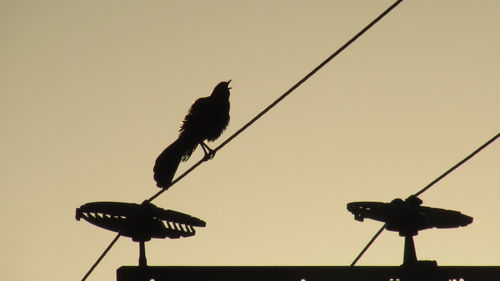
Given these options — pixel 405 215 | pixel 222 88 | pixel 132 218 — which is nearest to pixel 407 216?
pixel 405 215

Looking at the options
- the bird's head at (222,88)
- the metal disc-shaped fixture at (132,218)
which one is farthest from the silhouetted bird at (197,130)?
the metal disc-shaped fixture at (132,218)

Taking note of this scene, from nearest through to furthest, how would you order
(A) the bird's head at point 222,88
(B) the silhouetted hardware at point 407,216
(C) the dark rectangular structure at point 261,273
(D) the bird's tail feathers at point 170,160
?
1. (C) the dark rectangular structure at point 261,273
2. (B) the silhouetted hardware at point 407,216
3. (D) the bird's tail feathers at point 170,160
4. (A) the bird's head at point 222,88

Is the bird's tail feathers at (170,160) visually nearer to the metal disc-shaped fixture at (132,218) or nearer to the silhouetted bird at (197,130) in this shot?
the silhouetted bird at (197,130)

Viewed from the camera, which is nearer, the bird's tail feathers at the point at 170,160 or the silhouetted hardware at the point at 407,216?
the silhouetted hardware at the point at 407,216

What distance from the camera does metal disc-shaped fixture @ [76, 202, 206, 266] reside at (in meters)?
4.64

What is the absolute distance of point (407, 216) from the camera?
4922 millimetres

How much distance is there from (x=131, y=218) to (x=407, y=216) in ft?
5.74

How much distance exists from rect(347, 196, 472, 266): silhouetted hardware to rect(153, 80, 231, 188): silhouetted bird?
10.1 ft

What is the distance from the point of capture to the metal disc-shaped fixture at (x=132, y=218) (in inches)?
183

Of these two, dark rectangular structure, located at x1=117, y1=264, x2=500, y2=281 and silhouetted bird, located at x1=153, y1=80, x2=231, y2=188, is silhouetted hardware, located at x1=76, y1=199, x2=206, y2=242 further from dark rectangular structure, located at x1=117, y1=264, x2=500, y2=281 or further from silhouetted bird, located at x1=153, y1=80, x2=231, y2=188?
silhouetted bird, located at x1=153, y1=80, x2=231, y2=188

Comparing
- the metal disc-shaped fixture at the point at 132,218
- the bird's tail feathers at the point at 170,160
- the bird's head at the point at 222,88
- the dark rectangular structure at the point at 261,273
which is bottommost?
the dark rectangular structure at the point at 261,273

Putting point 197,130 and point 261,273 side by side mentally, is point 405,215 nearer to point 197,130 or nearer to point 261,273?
point 261,273

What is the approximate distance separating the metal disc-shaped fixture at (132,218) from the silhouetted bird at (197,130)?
108 inches

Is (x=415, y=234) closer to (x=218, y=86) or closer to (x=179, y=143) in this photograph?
(x=179, y=143)
